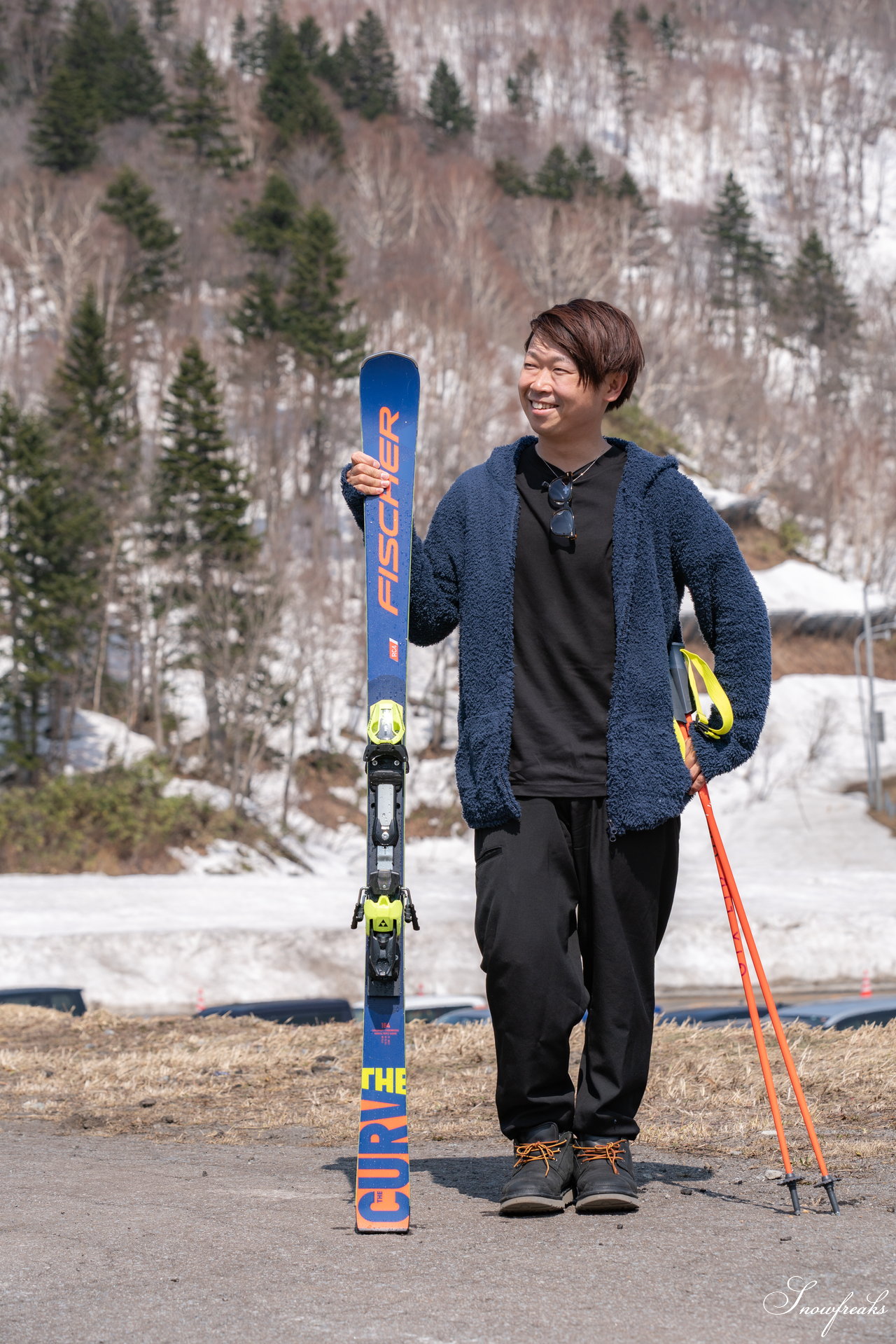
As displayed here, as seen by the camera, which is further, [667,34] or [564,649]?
[667,34]

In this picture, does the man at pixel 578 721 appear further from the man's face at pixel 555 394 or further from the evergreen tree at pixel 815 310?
the evergreen tree at pixel 815 310

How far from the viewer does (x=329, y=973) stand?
65.3ft

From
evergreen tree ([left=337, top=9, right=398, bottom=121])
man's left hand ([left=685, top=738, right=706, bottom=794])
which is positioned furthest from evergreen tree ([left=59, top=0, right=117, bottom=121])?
man's left hand ([left=685, top=738, right=706, bottom=794])

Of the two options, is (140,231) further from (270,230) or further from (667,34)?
(667,34)

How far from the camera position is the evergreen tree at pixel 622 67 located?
332 feet

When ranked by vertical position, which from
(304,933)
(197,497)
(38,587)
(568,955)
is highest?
(197,497)

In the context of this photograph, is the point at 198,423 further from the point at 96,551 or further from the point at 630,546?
the point at 630,546

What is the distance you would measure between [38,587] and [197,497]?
6.18 m

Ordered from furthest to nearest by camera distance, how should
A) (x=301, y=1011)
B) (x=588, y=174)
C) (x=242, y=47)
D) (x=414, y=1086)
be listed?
1. (x=242, y=47)
2. (x=588, y=174)
3. (x=301, y=1011)
4. (x=414, y=1086)

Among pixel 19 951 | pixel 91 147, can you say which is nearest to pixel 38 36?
pixel 91 147

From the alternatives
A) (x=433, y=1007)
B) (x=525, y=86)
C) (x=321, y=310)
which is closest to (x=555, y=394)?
(x=433, y=1007)

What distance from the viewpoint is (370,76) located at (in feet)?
247

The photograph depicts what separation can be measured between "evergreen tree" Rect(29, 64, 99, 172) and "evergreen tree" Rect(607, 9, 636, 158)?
5293 centimetres

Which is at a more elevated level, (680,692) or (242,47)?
(242,47)
